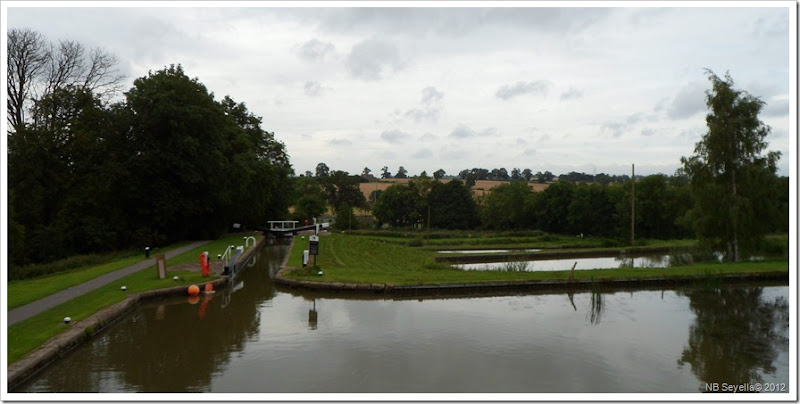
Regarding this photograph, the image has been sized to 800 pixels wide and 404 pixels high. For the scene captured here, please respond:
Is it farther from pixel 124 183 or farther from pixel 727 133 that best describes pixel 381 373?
pixel 124 183

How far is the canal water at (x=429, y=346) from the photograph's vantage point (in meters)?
7.72

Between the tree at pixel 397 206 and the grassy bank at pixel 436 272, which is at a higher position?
the tree at pixel 397 206

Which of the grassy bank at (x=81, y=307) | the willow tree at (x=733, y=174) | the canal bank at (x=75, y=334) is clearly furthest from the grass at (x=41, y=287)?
the willow tree at (x=733, y=174)

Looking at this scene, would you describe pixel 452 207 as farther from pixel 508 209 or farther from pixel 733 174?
pixel 733 174

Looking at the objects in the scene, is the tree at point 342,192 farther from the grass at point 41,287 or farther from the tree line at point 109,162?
the grass at point 41,287

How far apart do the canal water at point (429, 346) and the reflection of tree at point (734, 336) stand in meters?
0.03

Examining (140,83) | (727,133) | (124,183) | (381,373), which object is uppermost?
(140,83)

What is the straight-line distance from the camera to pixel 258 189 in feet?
110

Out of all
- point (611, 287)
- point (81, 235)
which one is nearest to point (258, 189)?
point (81, 235)

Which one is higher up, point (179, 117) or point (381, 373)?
point (179, 117)

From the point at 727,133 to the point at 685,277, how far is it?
28.7ft

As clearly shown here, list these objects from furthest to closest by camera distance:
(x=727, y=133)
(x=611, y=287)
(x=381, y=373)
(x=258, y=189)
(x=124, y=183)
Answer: (x=258, y=189) < (x=124, y=183) < (x=727, y=133) < (x=611, y=287) < (x=381, y=373)

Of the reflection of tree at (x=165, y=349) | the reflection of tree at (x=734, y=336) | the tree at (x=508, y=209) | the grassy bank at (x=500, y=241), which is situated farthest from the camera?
the tree at (x=508, y=209)

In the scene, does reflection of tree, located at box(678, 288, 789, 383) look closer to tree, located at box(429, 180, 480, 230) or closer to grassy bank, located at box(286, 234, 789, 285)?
grassy bank, located at box(286, 234, 789, 285)
